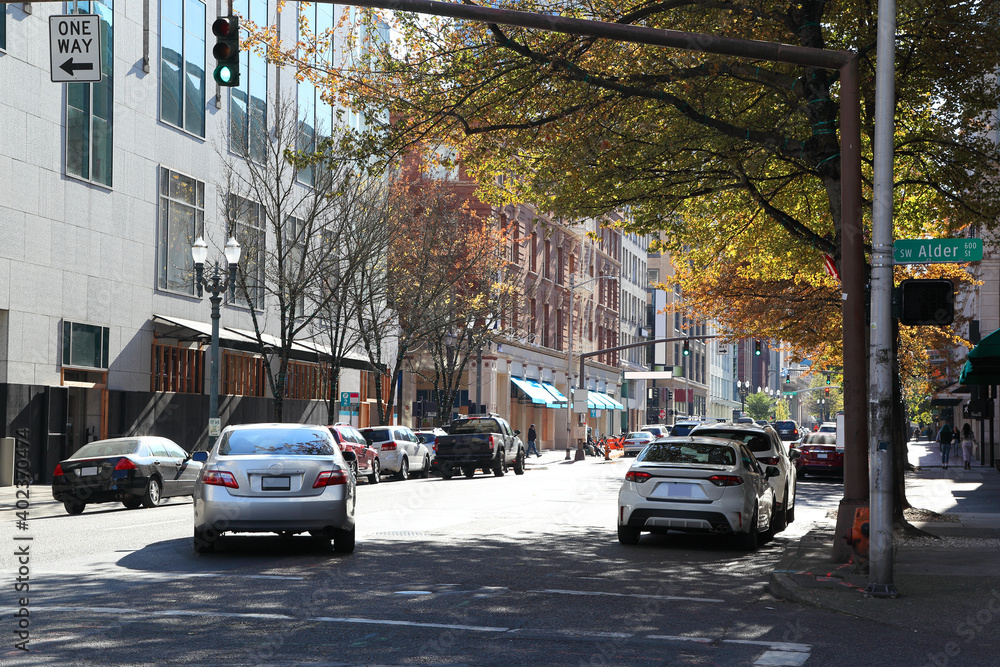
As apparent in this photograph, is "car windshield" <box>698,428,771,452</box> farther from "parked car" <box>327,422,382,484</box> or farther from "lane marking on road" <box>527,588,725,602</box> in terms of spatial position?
"parked car" <box>327,422,382,484</box>

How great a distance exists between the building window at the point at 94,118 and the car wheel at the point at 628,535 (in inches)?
771

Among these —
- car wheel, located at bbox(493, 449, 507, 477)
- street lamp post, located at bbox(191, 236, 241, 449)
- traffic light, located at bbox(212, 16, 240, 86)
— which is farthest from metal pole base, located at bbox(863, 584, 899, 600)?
car wheel, located at bbox(493, 449, 507, 477)

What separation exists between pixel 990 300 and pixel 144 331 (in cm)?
2886

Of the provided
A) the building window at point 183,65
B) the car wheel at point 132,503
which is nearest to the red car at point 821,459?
the car wheel at point 132,503

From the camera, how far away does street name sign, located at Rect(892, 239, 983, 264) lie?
1067 cm

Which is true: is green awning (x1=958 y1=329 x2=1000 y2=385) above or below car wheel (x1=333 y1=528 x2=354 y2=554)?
above

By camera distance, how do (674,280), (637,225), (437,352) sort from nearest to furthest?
(637,225), (674,280), (437,352)

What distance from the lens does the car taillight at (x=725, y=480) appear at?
14.9m

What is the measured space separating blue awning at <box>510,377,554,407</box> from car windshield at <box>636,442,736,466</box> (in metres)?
46.6

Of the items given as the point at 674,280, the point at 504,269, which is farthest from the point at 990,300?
the point at 504,269

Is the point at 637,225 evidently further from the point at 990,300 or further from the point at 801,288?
the point at 990,300

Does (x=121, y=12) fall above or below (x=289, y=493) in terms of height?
above

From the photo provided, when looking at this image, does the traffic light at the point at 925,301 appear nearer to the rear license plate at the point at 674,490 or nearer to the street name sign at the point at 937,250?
the street name sign at the point at 937,250

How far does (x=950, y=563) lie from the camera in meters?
13.4
